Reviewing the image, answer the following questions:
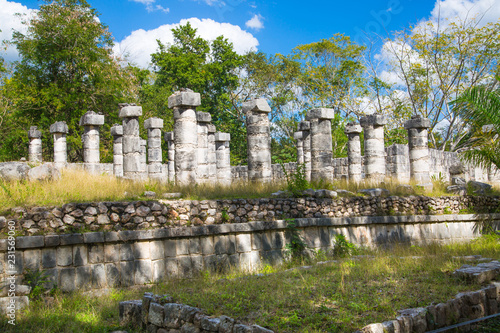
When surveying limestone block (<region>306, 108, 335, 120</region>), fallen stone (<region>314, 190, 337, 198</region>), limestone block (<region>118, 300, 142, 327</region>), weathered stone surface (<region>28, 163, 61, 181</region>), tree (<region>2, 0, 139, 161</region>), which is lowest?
limestone block (<region>118, 300, 142, 327</region>)

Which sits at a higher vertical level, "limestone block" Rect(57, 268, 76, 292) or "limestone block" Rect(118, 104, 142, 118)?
"limestone block" Rect(118, 104, 142, 118)

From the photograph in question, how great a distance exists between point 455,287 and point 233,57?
31796 mm

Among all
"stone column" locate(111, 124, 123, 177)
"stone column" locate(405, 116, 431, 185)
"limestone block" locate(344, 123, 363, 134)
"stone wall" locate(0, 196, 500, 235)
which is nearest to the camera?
"stone wall" locate(0, 196, 500, 235)

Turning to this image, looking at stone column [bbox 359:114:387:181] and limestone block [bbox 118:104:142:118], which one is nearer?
limestone block [bbox 118:104:142:118]

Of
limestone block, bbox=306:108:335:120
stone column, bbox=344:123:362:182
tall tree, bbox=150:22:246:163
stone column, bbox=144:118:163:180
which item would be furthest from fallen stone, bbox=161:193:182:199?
tall tree, bbox=150:22:246:163

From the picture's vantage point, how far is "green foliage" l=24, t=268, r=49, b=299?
7.48 meters

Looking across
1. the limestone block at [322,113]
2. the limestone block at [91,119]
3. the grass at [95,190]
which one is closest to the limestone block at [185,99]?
the grass at [95,190]

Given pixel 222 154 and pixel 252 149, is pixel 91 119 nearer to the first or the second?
pixel 252 149

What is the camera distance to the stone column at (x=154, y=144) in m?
20.5

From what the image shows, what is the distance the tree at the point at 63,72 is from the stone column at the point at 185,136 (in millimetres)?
13881

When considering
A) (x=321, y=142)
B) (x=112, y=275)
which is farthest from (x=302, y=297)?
(x=321, y=142)

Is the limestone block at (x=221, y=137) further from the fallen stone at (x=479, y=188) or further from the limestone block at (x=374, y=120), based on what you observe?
the fallen stone at (x=479, y=188)

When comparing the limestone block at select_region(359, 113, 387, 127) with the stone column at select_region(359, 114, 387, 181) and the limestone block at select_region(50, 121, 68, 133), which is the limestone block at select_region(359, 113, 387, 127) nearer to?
the stone column at select_region(359, 114, 387, 181)

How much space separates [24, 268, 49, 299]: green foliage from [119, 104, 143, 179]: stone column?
914 cm
